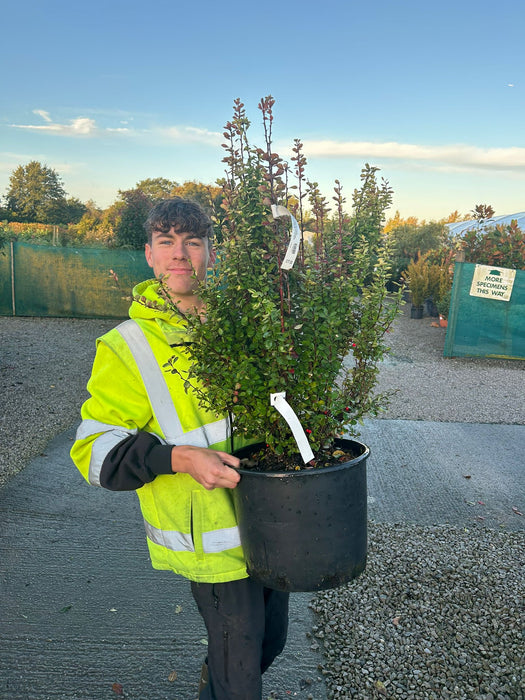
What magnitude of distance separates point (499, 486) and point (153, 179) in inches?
2143

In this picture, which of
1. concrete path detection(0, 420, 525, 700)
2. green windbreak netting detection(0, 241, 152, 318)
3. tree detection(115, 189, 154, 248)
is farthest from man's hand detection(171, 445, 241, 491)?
tree detection(115, 189, 154, 248)

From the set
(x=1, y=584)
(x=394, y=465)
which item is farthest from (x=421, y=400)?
(x=1, y=584)

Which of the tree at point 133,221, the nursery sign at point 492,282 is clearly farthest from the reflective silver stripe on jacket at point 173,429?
the tree at point 133,221

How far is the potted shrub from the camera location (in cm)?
159

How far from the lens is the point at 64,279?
1526 centimetres

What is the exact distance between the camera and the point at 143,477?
1.71 m

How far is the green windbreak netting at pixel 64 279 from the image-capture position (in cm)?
1495

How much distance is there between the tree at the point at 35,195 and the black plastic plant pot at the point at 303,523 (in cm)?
5913

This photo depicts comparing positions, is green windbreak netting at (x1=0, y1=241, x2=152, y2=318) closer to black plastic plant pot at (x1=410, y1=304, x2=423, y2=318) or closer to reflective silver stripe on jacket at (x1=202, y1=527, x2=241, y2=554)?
black plastic plant pot at (x1=410, y1=304, x2=423, y2=318)

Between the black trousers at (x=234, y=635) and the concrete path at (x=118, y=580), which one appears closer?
the black trousers at (x=234, y=635)

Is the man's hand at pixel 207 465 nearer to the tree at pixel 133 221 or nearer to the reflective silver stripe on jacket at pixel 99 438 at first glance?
the reflective silver stripe on jacket at pixel 99 438

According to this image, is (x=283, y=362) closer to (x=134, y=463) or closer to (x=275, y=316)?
(x=275, y=316)

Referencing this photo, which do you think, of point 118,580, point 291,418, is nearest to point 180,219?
point 291,418

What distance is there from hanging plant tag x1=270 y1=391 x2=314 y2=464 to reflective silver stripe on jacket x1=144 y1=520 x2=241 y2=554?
19.1 inches
